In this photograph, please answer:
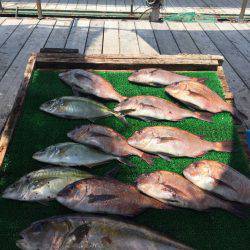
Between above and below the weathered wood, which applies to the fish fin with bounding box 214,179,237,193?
below

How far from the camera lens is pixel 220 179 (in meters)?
2.37

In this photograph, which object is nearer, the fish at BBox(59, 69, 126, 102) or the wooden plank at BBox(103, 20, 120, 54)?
the fish at BBox(59, 69, 126, 102)

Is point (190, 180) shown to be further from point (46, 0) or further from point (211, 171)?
point (46, 0)

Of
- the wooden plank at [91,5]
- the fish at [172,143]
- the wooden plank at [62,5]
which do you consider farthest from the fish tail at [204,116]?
the wooden plank at [62,5]

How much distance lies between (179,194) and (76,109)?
1322 mm

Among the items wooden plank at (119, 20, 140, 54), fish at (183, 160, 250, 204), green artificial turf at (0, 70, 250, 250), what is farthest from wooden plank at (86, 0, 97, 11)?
fish at (183, 160, 250, 204)

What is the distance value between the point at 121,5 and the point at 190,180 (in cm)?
840

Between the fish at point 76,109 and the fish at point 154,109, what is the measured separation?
0.12m

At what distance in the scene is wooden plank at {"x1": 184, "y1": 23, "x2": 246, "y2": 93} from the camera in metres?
4.68

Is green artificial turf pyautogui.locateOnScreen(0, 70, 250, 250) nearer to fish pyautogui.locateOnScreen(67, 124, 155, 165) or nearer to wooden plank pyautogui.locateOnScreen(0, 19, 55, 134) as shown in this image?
fish pyautogui.locateOnScreen(67, 124, 155, 165)

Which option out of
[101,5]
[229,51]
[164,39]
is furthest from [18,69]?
[101,5]

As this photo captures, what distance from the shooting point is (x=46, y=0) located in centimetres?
992

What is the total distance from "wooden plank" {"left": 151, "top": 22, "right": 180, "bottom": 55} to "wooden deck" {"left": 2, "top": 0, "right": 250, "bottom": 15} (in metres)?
2.50

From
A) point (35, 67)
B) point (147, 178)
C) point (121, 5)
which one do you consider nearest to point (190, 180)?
point (147, 178)
